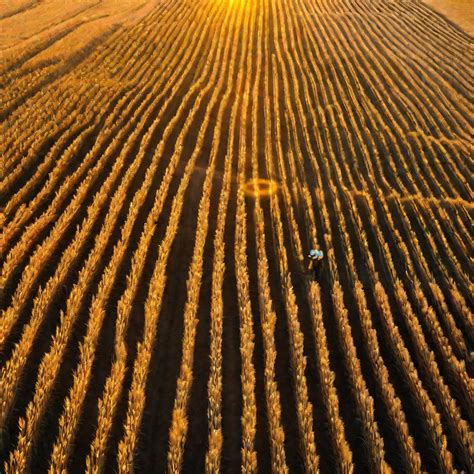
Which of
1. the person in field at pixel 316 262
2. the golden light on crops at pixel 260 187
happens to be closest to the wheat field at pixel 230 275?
the golden light on crops at pixel 260 187

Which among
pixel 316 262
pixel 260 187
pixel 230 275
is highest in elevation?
pixel 316 262

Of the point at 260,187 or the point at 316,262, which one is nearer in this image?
the point at 316,262

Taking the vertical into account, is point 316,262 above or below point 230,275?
above

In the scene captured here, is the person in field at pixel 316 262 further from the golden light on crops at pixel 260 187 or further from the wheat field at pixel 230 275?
the golden light on crops at pixel 260 187

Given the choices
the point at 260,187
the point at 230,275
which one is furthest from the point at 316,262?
the point at 260,187

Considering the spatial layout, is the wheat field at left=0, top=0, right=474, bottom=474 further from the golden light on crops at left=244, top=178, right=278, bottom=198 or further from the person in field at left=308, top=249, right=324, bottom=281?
the person in field at left=308, top=249, right=324, bottom=281

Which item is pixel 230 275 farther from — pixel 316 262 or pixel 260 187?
pixel 260 187

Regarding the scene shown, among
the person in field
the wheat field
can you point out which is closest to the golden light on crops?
the wheat field

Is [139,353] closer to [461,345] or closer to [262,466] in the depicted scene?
[262,466]
